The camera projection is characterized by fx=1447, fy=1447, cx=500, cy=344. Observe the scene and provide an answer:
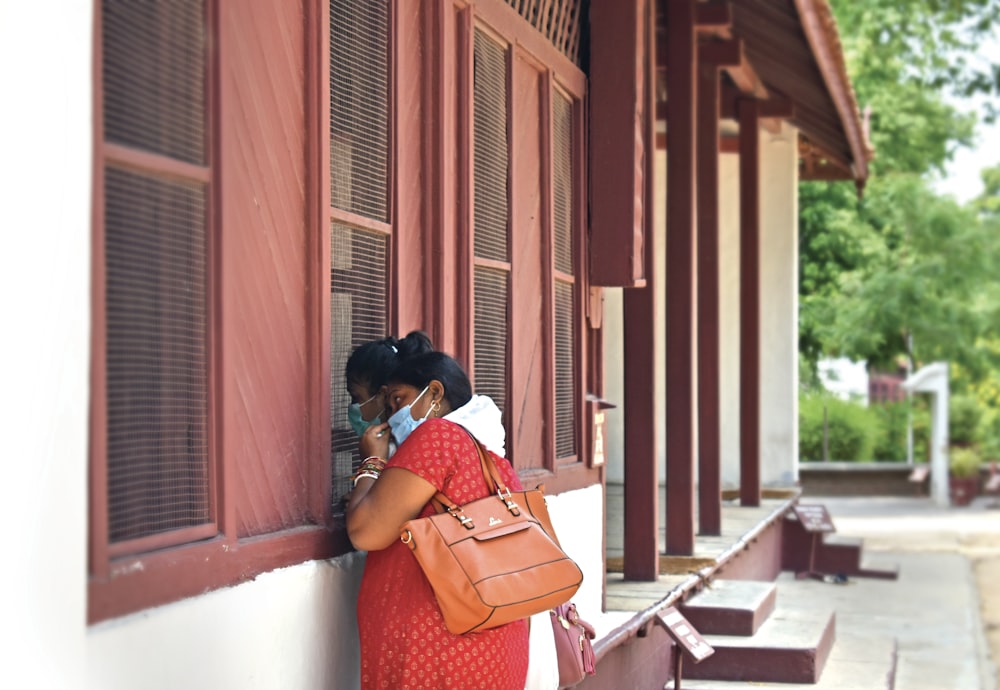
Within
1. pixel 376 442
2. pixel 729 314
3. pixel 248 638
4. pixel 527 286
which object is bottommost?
pixel 248 638

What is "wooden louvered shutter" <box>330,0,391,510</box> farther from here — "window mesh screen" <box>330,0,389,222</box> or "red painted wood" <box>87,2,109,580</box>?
"red painted wood" <box>87,2,109,580</box>

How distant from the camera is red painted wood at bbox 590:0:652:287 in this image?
19.7 ft

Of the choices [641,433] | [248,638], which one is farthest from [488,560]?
[641,433]

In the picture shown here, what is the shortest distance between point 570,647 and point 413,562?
0.93 meters

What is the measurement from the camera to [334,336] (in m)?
3.64

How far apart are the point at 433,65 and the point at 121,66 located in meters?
1.85

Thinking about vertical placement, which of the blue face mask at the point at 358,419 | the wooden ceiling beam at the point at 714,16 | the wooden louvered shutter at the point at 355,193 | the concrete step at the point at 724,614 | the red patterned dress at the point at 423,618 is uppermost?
the wooden ceiling beam at the point at 714,16

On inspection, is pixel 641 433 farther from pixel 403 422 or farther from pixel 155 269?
pixel 155 269

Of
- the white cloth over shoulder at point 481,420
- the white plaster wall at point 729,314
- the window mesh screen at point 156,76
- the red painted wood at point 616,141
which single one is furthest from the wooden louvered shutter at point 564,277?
the white plaster wall at point 729,314

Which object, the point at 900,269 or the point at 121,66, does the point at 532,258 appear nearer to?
the point at 121,66

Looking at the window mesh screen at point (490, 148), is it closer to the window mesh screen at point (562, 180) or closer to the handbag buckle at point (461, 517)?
the window mesh screen at point (562, 180)

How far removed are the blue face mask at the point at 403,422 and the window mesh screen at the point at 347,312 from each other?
0.81 ft

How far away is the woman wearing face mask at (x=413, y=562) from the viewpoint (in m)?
3.21

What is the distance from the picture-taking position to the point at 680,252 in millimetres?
8516
